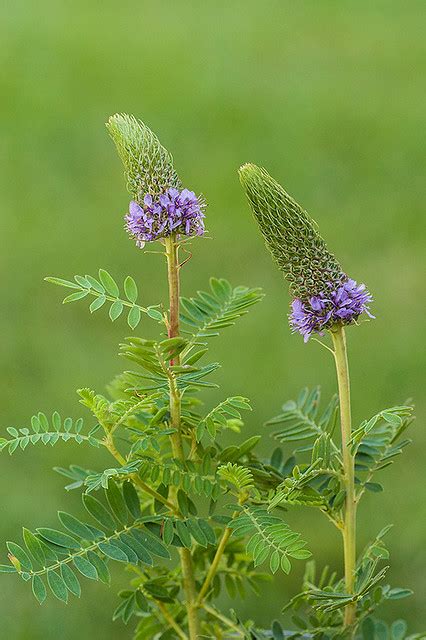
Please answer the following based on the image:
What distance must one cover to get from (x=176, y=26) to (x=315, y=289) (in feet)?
15.6

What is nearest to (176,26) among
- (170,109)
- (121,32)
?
(121,32)

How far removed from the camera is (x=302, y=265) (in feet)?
3.50

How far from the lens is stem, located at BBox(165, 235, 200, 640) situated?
1060 millimetres

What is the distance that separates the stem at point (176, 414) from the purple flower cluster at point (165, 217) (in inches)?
0.7

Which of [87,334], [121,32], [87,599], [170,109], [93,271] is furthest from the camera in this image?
[121,32]

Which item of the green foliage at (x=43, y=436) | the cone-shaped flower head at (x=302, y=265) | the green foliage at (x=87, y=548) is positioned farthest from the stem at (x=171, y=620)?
the cone-shaped flower head at (x=302, y=265)

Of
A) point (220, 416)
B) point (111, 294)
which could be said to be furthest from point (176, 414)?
point (111, 294)

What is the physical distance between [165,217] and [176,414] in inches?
7.9

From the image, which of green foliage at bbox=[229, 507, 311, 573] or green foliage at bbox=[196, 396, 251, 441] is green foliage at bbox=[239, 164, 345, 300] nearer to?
green foliage at bbox=[196, 396, 251, 441]

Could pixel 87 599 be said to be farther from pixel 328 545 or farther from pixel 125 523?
pixel 125 523

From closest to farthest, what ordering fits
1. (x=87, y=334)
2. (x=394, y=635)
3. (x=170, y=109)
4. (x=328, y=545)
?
(x=394, y=635), (x=328, y=545), (x=87, y=334), (x=170, y=109)

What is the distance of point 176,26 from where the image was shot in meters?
5.57

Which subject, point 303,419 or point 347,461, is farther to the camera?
point 303,419

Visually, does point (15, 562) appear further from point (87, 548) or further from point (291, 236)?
point (291, 236)
